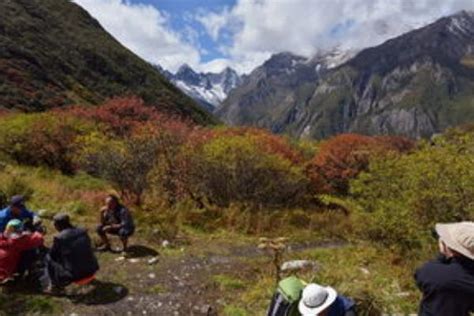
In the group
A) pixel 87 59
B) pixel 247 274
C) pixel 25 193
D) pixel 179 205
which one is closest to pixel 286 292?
pixel 247 274

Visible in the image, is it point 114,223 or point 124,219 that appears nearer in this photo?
point 124,219

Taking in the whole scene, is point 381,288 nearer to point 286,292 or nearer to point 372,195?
point 372,195

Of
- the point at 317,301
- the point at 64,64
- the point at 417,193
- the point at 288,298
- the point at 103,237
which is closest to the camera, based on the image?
the point at 317,301

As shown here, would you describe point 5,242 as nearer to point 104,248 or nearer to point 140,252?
point 104,248

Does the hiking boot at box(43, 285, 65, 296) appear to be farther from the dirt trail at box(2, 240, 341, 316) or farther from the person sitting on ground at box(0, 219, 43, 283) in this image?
the person sitting on ground at box(0, 219, 43, 283)

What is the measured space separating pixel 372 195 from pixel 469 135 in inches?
94.2

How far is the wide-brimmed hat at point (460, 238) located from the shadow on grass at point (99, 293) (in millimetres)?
6275

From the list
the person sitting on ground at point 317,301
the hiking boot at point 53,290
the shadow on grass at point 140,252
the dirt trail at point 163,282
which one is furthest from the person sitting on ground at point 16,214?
the person sitting on ground at point 317,301

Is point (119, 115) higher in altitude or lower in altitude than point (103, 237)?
higher

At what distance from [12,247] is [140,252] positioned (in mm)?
3445

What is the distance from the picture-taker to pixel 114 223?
12938 millimetres

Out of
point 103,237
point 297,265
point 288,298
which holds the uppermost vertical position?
point 288,298

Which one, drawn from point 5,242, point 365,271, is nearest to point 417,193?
point 365,271

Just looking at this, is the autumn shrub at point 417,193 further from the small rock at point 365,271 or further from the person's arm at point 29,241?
the person's arm at point 29,241
